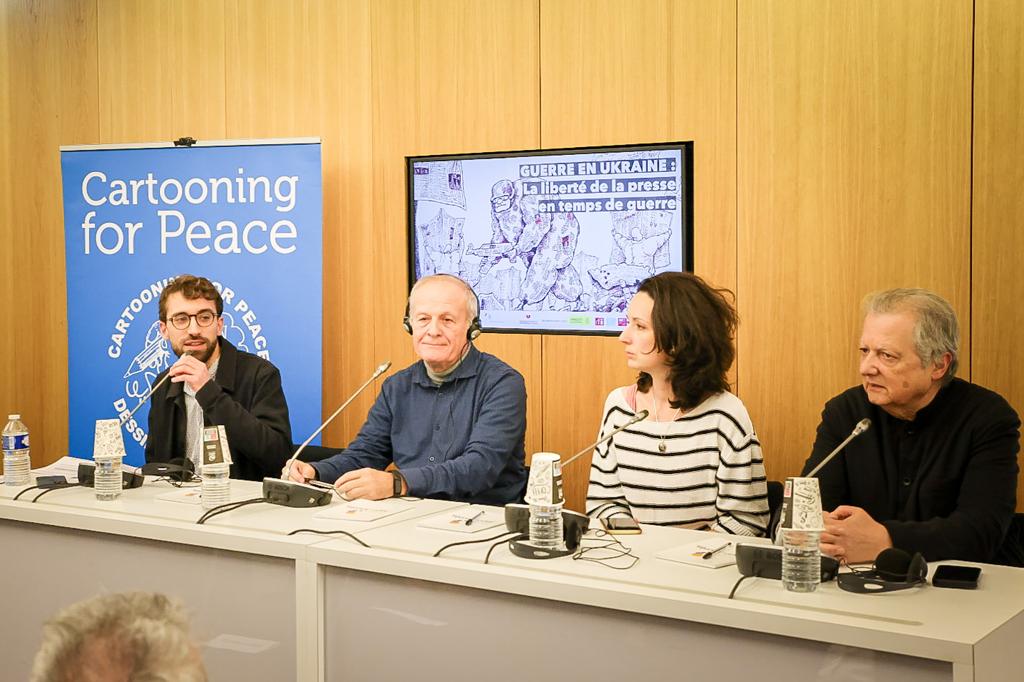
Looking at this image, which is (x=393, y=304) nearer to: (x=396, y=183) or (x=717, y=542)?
(x=396, y=183)

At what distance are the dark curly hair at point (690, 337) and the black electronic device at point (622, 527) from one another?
1.73 ft

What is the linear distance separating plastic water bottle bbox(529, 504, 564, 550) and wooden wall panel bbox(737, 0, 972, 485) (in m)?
2.04

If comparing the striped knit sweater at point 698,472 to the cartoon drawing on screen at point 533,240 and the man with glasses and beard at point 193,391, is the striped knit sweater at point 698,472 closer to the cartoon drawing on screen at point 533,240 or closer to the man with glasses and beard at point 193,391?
the man with glasses and beard at point 193,391

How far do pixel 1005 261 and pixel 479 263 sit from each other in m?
2.10

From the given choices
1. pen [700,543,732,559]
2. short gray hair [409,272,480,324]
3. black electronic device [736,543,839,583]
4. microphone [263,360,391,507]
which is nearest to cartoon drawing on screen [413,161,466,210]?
short gray hair [409,272,480,324]

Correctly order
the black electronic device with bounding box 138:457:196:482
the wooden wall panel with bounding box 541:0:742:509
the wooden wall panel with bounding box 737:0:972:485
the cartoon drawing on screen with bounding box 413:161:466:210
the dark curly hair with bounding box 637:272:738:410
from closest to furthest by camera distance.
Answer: the dark curly hair with bounding box 637:272:738:410 → the black electronic device with bounding box 138:457:196:482 → the wooden wall panel with bounding box 737:0:972:485 → the wooden wall panel with bounding box 541:0:742:509 → the cartoon drawing on screen with bounding box 413:161:466:210

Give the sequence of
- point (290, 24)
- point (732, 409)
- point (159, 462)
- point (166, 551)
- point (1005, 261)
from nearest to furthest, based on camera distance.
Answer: point (166, 551), point (732, 409), point (159, 462), point (1005, 261), point (290, 24)

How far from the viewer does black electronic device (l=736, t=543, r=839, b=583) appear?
2051 millimetres

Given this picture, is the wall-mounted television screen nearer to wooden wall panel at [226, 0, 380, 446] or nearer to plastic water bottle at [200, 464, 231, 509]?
wooden wall panel at [226, 0, 380, 446]

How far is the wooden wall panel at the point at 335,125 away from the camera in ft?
16.5

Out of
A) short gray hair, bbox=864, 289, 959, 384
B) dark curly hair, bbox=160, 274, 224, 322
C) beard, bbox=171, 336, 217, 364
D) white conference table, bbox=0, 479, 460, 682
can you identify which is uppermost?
dark curly hair, bbox=160, 274, 224, 322

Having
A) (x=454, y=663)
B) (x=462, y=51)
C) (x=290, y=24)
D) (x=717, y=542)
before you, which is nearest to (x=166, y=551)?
(x=454, y=663)

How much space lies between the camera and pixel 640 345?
2959 millimetres

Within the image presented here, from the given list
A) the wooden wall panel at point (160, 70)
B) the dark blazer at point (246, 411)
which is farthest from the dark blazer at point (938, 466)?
the wooden wall panel at point (160, 70)
